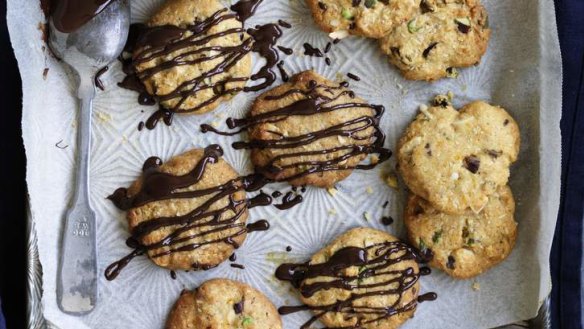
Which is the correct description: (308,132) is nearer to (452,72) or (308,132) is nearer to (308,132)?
(308,132)

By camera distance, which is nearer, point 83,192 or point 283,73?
point 83,192

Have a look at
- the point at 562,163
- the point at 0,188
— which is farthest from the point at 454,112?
the point at 0,188

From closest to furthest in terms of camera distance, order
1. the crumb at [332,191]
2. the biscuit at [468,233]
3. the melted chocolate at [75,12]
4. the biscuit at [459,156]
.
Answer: the melted chocolate at [75,12], the biscuit at [459,156], the biscuit at [468,233], the crumb at [332,191]

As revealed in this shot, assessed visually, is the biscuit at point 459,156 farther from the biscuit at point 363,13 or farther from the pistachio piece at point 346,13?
the pistachio piece at point 346,13

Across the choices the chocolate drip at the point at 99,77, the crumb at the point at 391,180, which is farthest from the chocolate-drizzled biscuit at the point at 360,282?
the chocolate drip at the point at 99,77

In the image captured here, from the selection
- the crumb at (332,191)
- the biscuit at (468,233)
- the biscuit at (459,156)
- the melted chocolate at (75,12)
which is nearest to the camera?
the melted chocolate at (75,12)

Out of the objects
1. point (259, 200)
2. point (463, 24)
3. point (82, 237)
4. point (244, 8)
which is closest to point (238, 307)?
point (259, 200)
